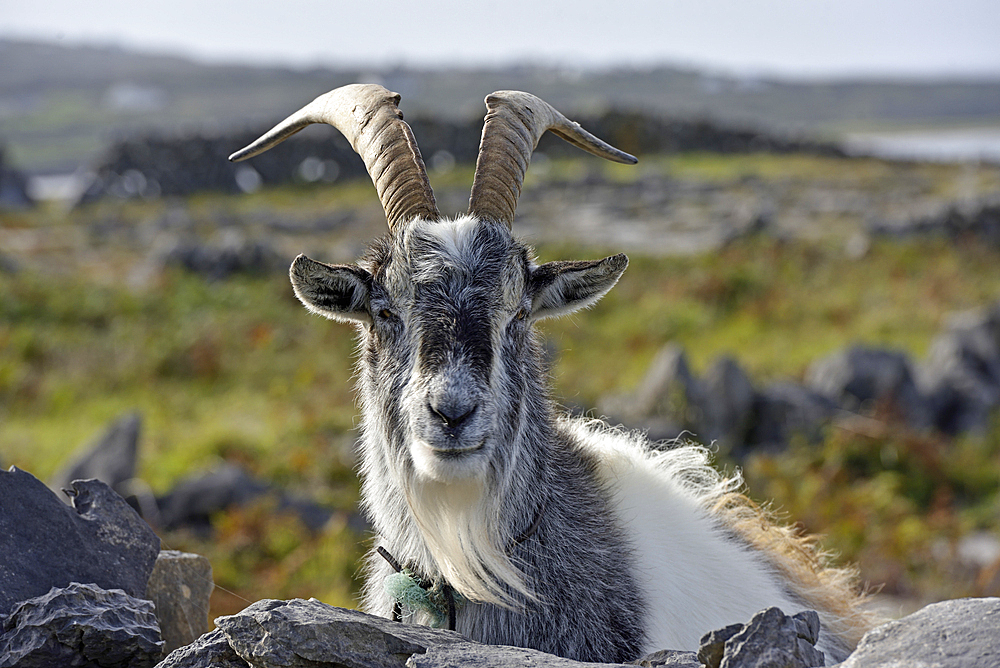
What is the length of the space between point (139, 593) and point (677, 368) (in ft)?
28.7

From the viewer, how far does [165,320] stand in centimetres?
1659

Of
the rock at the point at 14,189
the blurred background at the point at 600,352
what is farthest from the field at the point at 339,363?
the rock at the point at 14,189

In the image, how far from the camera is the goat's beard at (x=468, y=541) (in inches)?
142

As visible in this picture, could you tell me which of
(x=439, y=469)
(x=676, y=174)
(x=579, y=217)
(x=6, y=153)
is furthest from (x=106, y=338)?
(x=6, y=153)

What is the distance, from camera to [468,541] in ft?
11.9

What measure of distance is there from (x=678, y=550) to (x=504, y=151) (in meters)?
2.15

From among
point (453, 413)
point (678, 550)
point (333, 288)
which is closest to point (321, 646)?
point (453, 413)

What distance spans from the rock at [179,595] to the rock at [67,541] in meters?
0.23

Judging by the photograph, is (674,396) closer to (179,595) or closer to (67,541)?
(179,595)

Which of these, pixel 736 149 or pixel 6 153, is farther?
pixel 736 149

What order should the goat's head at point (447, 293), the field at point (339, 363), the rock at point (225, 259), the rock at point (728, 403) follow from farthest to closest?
the rock at point (225, 259) < the rock at point (728, 403) < the field at point (339, 363) < the goat's head at point (447, 293)

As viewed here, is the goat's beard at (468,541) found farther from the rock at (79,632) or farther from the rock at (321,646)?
the rock at (79,632)

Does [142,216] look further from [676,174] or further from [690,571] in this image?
[690,571]

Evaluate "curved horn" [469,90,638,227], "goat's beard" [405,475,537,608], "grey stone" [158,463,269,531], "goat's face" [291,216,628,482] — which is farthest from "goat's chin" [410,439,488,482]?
"grey stone" [158,463,269,531]
